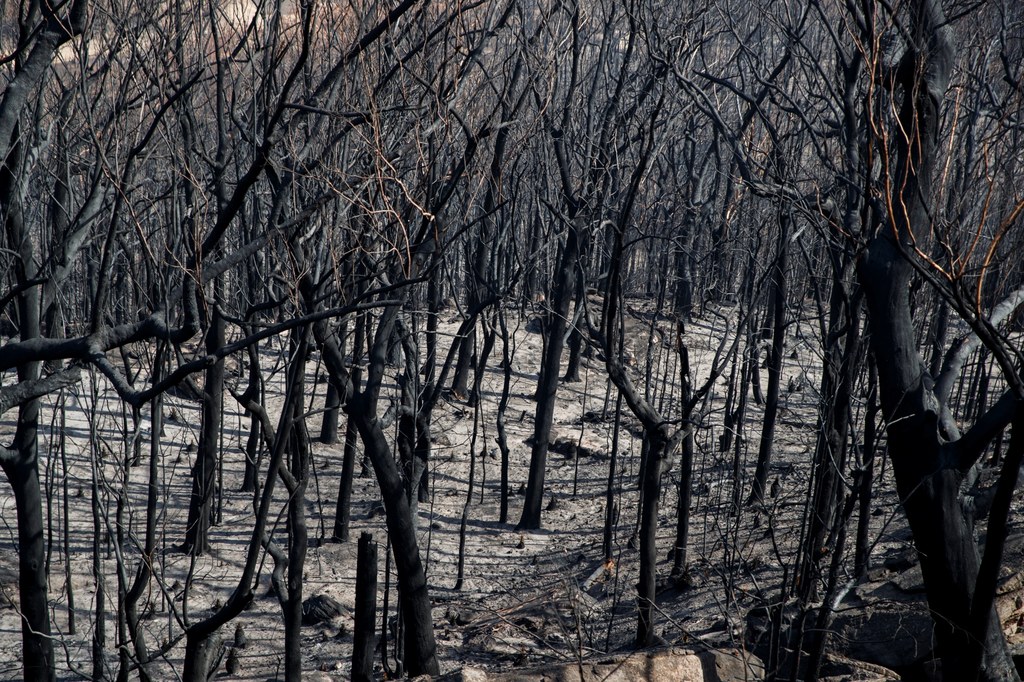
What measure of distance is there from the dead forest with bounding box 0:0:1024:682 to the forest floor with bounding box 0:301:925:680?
0.06 metres

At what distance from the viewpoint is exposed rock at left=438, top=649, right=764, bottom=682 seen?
16.5 ft

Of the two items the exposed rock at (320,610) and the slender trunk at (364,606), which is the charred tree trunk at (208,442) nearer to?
the slender trunk at (364,606)

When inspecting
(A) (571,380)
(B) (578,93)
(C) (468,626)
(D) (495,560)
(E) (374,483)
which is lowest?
(C) (468,626)

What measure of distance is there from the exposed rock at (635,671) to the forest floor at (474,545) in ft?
2.09

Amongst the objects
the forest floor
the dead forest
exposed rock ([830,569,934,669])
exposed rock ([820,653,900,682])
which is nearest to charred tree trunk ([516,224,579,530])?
the dead forest

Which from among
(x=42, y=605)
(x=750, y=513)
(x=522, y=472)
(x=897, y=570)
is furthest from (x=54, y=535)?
(x=897, y=570)

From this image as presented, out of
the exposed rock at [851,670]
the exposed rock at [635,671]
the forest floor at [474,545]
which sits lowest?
the exposed rock at [851,670]

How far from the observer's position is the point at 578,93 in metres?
12.6

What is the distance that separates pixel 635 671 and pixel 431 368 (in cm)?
530

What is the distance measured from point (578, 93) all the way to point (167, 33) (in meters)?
7.32

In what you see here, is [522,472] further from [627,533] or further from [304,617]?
[304,617]

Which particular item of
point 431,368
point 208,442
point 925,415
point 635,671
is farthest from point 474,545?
point 925,415

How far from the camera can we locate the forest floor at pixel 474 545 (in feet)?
26.3

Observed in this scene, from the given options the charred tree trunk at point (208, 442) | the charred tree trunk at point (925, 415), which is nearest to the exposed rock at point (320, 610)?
the charred tree trunk at point (208, 442)
